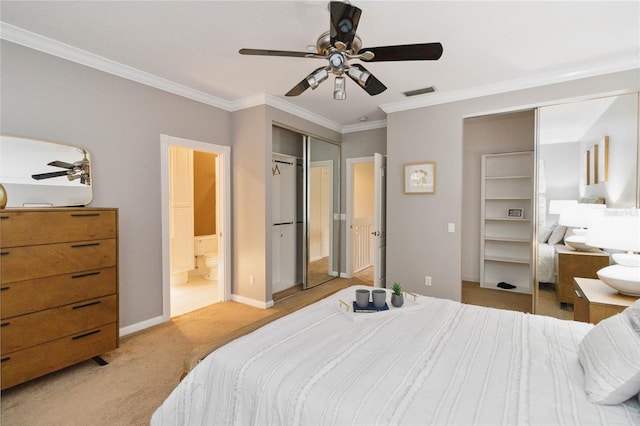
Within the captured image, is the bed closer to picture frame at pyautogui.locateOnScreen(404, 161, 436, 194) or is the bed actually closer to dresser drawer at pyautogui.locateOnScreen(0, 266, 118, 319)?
dresser drawer at pyautogui.locateOnScreen(0, 266, 118, 319)

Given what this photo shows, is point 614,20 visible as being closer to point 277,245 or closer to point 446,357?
point 446,357

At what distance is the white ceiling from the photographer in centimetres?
211

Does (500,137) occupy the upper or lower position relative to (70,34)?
lower

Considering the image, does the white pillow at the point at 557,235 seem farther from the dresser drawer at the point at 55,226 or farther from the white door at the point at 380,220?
the dresser drawer at the point at 55,226

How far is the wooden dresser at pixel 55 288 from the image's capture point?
207cm

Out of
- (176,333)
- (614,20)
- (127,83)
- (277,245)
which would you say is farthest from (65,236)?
(614,20)

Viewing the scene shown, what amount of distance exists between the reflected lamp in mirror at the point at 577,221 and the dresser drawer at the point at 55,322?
14.1ft

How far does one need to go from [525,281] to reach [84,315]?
5432 millimetres

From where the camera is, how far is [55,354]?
2.27 m

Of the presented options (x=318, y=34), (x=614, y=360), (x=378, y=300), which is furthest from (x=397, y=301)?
(x=318, y=34)

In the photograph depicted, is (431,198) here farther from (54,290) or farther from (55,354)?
(55,354)

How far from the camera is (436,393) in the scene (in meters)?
1.08

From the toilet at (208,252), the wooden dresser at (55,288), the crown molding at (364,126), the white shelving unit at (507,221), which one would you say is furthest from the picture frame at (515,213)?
the wooden dresser at (55,288)

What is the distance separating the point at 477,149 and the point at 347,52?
150 inches
